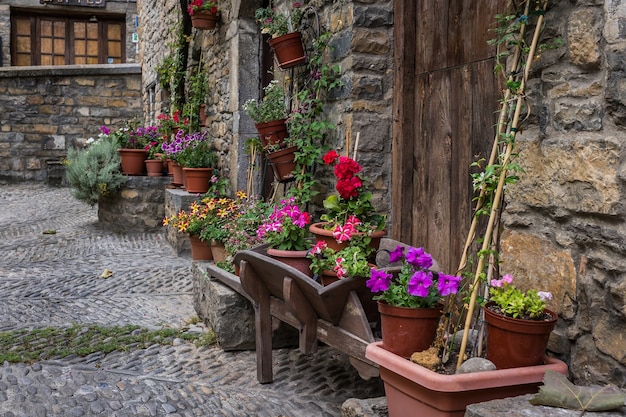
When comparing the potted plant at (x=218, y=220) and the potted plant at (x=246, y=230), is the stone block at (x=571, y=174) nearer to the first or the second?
the potted plant at (x=246, y=230)

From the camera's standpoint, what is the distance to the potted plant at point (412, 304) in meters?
2.21

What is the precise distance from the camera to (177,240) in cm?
731

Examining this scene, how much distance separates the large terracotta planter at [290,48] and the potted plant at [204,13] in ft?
9.13

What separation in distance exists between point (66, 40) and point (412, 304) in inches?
662

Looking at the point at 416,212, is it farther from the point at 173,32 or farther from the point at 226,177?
the point at 173,32

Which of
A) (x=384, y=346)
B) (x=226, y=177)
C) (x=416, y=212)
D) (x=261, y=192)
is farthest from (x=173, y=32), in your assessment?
(x=384, y=346)

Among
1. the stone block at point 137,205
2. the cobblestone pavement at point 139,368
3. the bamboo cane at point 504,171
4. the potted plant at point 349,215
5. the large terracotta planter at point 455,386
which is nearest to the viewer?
the large terracotta planter at point 455,386

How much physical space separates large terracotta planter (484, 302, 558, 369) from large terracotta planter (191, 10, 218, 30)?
566cm

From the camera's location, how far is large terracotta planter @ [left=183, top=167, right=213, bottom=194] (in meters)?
7.11

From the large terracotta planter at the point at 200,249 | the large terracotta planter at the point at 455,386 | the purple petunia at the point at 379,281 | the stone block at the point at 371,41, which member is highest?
the stone block at the point at 371,41

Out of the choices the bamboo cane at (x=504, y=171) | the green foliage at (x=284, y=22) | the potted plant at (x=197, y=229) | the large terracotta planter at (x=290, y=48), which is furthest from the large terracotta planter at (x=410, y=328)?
the potted plant at (x=197, y=229)

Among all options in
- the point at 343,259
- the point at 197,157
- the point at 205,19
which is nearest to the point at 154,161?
the point at 197,157

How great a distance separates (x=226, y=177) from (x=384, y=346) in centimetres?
476

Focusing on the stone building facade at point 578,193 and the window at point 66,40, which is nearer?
the stone building facade at point 578,193
